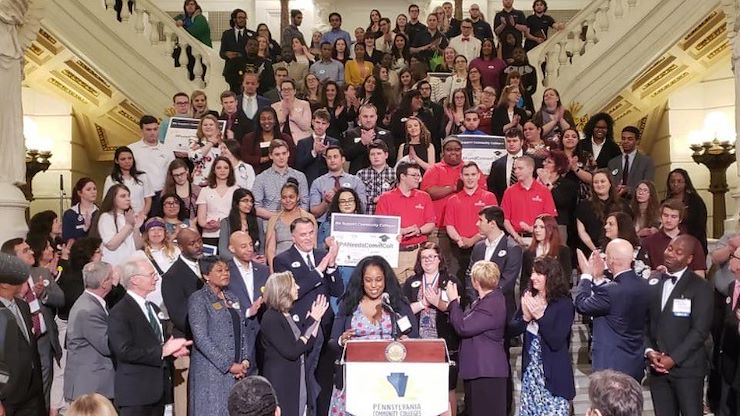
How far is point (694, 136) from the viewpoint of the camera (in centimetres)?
1501

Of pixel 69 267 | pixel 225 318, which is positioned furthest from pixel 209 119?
pixel 225 318

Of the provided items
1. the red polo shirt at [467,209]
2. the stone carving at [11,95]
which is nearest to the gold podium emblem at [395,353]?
the red polo shirt at [467,209]

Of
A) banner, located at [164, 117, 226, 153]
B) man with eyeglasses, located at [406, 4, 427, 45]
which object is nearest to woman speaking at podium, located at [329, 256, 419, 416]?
banner, located at [164, 117, 226, 153]

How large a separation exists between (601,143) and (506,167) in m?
1.67

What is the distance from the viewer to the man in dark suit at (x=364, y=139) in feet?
34.8

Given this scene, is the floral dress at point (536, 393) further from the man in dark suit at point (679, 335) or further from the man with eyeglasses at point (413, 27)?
the man with eyeglasses at point (413, 27)

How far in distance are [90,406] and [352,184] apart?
5256mm

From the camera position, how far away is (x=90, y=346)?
22.4ft

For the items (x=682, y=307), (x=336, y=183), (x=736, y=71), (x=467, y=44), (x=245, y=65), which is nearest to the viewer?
(x=682, y=307)

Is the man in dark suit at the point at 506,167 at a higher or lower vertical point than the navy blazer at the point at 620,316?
higher

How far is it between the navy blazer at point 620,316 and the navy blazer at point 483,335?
62cm

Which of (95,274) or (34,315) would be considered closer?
(95,274)

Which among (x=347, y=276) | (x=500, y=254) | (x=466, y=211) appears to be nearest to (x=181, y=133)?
(x=347, y=276)

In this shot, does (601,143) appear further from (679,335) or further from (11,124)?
(11,124)
